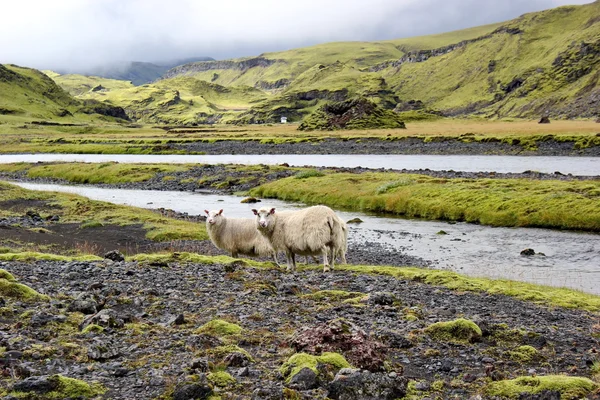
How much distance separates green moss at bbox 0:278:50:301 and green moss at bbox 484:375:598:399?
36.3 feet

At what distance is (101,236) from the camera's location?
107ft

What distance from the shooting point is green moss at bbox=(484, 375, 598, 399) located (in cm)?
933

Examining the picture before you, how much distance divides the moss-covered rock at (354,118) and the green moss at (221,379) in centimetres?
15744

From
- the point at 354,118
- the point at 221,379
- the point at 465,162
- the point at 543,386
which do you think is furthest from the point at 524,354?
the point at 354,118

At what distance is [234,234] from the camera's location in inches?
985

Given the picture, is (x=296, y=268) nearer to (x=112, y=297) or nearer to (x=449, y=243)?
(x=112, y=297)

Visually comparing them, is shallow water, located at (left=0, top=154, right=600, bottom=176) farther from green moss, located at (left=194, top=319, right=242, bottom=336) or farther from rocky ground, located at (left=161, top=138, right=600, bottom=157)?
green moss, located at (left=194, top=319, right=242, bottom=336)

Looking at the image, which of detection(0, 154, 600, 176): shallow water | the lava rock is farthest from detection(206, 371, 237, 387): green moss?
detection(0, 154, 600, 176): shallow water

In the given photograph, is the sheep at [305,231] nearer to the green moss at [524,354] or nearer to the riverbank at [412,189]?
the green moss at [524,354]

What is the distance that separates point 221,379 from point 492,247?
79.6 ft

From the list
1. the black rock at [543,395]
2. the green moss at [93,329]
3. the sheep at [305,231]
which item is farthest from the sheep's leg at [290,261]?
the black rock at [543,395]

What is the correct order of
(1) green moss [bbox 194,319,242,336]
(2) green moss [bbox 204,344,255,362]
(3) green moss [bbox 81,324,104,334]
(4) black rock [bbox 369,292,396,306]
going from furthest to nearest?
(4) black rock [bbox 369,292,396,306]
(1) green moss [bbox 194,319,242,336]
(3) green moss [bbox 81,324,104,334]
(2) green moss [bbox 204,344,255,362]

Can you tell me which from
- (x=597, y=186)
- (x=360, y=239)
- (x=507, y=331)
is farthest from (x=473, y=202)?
(x=507, y=331)

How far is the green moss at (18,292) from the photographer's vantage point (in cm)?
→ 1412
